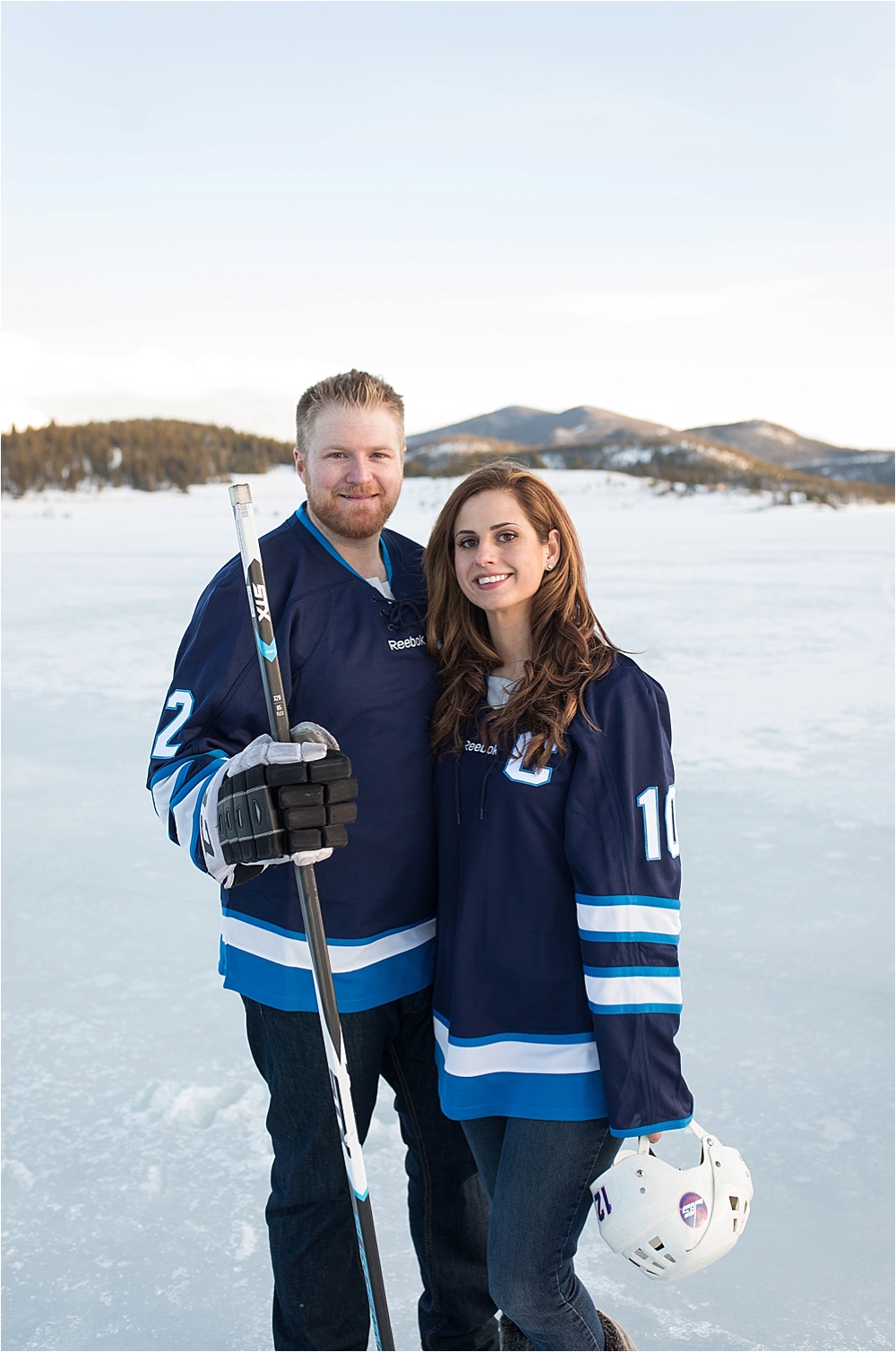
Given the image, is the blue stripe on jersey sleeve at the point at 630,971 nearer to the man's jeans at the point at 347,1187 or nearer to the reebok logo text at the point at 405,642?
the man's jeans at the point at 347,1187

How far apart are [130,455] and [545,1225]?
3832 cm

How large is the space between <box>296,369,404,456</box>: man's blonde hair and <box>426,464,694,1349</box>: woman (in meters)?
0.27

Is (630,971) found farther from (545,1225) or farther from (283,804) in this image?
(283,804)

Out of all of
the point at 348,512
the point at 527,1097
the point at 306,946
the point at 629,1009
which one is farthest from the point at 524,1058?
the point at 348,512

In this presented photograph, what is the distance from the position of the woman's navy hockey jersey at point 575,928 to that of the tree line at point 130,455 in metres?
30.3

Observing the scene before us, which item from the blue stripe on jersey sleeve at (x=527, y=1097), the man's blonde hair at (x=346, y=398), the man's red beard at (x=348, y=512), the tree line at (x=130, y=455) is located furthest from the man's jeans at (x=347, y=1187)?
the tree line at (x=130, y=455)

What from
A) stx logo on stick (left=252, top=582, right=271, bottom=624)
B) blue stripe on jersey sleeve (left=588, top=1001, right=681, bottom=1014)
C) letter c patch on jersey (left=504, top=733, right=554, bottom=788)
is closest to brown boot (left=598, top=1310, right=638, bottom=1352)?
blue stripe on jersey sleeve (left=588, top=1001, right=681, bottom=1014)

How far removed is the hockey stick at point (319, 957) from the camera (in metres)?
1.50

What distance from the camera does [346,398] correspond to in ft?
5.75

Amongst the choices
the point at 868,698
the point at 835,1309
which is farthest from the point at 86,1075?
the point at 868,698

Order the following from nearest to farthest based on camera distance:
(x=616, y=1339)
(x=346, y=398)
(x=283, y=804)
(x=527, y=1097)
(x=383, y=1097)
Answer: (x=283, y=804)
(x=527, y=1097)
(x=616, y=1339)
(x=346, y=398)
(x=383, y=1097)

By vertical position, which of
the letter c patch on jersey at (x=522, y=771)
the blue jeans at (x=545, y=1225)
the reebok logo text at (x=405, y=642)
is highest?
the reebok logo text at (x=405, y=642)

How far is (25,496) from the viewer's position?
28188 mm

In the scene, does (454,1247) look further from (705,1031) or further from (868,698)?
(868,698)
